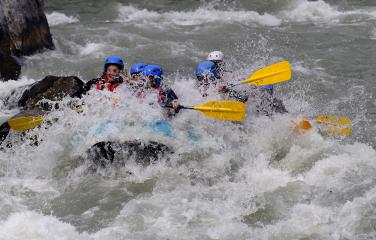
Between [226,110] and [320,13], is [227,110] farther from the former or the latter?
[320,13]

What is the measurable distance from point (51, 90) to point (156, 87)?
239 cm

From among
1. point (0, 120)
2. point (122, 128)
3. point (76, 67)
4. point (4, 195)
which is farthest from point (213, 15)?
point (4, 195)

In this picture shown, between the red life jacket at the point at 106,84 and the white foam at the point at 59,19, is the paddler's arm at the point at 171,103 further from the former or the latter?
the white foam at the point at 59,19

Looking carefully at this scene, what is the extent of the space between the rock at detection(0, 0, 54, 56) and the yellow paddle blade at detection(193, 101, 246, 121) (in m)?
5.89

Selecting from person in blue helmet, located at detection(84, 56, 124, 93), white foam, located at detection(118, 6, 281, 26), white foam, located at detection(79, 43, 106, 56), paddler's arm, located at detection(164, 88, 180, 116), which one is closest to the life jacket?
person in blue helmet, located at detection(84, 56, 124, 93)

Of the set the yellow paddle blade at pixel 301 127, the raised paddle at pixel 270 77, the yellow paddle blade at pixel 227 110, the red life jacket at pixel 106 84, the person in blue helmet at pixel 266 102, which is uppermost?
the red life jacket at pixel 106 84

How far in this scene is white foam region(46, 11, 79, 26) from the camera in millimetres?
16906

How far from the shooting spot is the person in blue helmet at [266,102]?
8.27 metres

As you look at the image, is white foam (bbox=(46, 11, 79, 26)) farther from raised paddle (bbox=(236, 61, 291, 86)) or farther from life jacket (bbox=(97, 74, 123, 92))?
raised paddle (bbox=(236, 61, 291, 86))

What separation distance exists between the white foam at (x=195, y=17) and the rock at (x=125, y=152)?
979cm

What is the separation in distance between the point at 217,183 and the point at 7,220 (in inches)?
92.4

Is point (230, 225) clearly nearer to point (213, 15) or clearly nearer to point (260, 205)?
point (260, 205)

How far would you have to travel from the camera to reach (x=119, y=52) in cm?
1332

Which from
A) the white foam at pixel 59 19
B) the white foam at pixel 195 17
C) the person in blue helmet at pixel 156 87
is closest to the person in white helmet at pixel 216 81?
the person in blue helmet at pixel 156 87
